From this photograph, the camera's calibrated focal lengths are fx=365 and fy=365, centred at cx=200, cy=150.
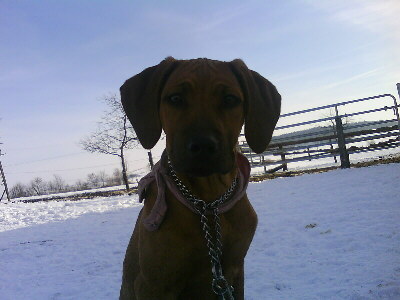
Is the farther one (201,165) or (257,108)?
(257,108)

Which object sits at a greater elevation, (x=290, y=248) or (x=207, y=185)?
(x=207, y=185)

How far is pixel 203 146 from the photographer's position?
183cm

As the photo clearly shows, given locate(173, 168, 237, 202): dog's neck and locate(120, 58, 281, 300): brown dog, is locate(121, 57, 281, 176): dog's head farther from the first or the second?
locate(173, 168, 237, 202): dog's neck

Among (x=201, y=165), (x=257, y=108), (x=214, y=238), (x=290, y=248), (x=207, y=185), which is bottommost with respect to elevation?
(x=290, y=248)

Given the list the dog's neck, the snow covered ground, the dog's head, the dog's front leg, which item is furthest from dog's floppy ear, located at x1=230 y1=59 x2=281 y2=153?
the snow covered ground

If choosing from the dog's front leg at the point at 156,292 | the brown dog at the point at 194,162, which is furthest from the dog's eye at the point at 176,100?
the dog's front leg at the point at 156,292

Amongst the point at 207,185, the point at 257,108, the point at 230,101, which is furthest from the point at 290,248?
the point at 230,101

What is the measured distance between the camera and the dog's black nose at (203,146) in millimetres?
1820

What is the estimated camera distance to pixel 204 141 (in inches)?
71.6

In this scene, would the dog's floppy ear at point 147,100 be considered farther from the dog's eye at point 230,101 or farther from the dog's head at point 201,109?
the dog's eye at point 230,101

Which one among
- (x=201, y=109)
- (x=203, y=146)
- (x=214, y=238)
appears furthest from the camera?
(x=214, y=238)

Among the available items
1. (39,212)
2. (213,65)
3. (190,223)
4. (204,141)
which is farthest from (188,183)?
(39,212)

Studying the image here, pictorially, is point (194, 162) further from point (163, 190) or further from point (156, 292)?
point (156, 292)

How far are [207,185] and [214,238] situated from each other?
0.33 meters
